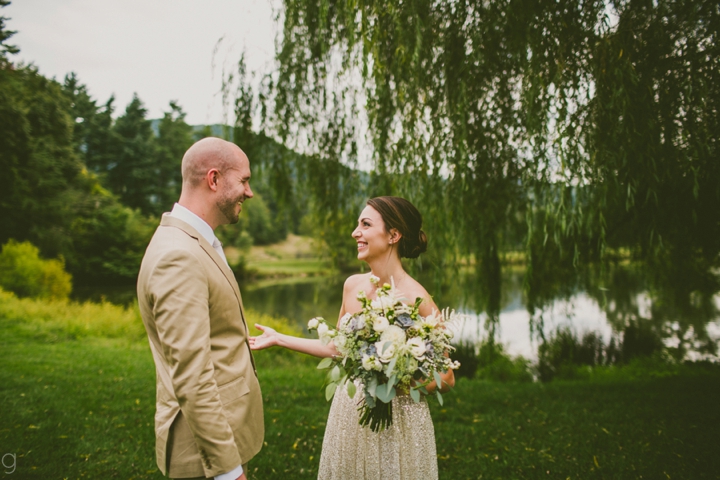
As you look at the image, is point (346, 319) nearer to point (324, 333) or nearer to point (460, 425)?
point (324, 333)

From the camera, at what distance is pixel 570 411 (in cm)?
558

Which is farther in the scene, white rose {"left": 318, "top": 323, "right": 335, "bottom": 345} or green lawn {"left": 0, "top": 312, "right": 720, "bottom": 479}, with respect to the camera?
green lawn {"left": 0, "top": 312, "right": 720, "bottom": 479}

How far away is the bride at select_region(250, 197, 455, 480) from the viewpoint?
2.30m

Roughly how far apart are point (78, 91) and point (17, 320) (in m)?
35.9

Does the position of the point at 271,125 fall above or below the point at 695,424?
above

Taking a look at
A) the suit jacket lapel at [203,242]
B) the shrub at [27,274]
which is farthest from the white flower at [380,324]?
the shrub at [27,274]

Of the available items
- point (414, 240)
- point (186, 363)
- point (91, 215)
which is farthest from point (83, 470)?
point (91, 215)

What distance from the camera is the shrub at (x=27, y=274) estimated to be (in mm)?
17375

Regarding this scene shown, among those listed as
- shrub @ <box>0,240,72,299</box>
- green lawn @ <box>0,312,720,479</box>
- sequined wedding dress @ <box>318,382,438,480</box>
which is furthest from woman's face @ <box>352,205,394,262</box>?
shrub @ <box>0,240,72,299</box>

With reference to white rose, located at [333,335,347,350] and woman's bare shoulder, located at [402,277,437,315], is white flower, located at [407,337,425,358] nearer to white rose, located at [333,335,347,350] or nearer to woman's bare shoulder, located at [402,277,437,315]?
white rose, located at [333,335,347,350]

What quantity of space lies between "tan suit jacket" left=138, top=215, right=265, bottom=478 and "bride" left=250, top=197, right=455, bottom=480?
1.45ft

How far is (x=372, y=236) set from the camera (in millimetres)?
2516

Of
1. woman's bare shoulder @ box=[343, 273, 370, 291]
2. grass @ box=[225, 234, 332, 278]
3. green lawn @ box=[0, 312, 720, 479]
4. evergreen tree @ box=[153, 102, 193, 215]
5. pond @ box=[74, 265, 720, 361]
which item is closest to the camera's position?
woman's bare shoulder @ box=[343, 273, 370, 291]

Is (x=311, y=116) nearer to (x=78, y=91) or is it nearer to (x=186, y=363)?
(x=186, y=363)
